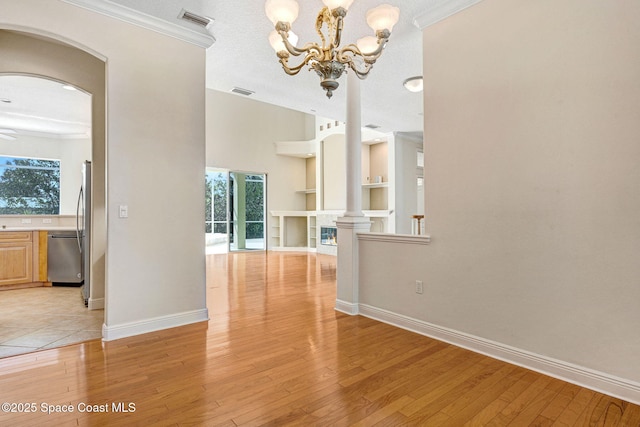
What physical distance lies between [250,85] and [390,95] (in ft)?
7.49

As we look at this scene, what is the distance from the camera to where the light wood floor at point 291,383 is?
1.79 metres

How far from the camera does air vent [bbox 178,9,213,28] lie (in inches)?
119

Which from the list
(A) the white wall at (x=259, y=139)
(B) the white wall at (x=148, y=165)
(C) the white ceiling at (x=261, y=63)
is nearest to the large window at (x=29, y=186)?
(C) the white ceiling at (x=261, y=63)

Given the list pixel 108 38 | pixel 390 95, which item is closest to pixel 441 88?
pixel 390 95

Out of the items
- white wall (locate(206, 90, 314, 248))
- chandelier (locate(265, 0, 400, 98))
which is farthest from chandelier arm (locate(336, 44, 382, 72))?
white wall (locate(206, 90, 314, 248))

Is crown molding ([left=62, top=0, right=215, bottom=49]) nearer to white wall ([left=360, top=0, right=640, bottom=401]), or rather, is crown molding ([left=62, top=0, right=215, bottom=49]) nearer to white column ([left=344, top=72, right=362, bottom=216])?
white column ([left=344, top=72, right=362, bottom=216])

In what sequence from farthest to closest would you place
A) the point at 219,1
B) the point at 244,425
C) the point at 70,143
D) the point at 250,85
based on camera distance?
the point at 70,143
the point at 250,85
the point at 219,1
the point at 244,425

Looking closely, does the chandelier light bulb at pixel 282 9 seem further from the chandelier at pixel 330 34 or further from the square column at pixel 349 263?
the square column at pixel 349 263

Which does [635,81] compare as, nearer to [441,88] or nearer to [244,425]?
[441,88]

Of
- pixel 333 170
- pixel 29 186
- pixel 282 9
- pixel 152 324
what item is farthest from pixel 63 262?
pixel 333 170

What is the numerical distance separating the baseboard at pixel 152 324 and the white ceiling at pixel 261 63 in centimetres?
278

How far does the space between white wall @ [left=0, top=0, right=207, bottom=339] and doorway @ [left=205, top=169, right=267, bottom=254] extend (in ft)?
19.9

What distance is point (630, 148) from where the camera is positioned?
194 centimetres

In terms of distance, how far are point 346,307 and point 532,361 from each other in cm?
181
